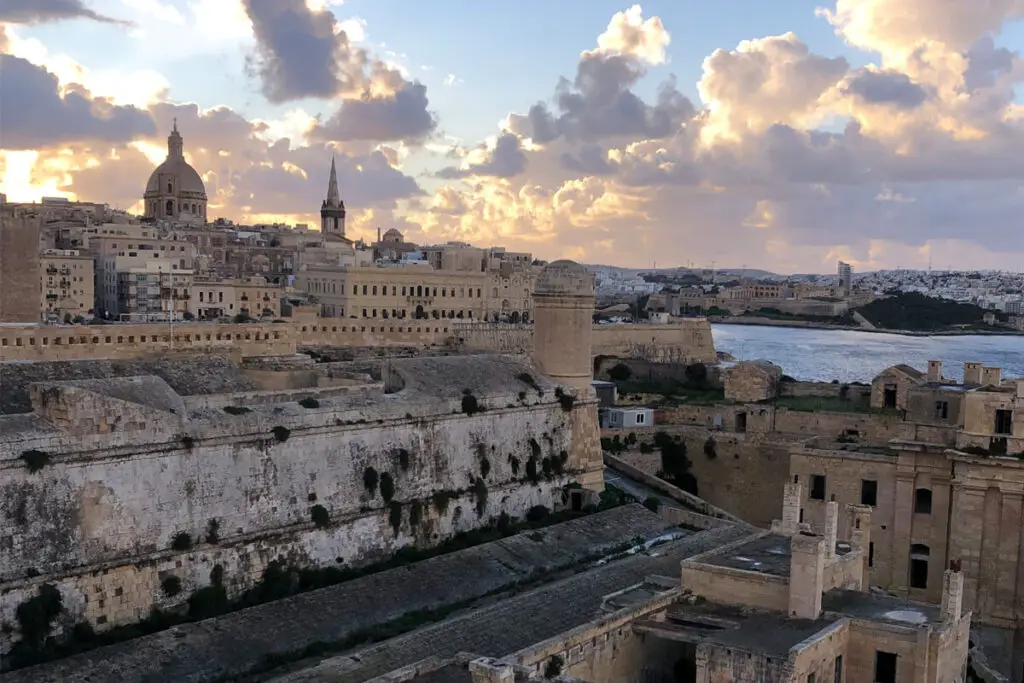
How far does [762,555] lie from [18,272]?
22782 mm

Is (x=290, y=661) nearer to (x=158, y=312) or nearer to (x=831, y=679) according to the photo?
(x=831, y=679)

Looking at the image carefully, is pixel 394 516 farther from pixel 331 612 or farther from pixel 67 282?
pixel 67 282

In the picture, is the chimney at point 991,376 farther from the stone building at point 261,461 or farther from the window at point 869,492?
the stone building at point 261,461

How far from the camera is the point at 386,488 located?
18906mm

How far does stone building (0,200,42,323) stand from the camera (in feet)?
90.1

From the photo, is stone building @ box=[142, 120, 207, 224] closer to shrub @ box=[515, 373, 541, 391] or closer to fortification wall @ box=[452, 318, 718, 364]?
fortification wall @ box=[452, 318, 718, 364]

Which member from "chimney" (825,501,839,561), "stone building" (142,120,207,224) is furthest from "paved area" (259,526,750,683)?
"stone building" (142,120,207,224)

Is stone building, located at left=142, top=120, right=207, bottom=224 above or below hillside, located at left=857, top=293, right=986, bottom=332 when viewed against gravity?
above

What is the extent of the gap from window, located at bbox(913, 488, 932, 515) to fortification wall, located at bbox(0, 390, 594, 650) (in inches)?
352

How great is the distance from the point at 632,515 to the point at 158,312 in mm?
23319

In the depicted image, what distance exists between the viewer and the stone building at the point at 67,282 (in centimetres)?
3847

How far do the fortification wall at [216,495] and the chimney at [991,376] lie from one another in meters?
11.9

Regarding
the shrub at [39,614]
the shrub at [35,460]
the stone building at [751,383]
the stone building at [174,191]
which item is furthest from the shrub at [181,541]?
the stone building at [174,191]

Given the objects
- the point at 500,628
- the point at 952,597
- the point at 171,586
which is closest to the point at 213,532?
the point at 171,586
